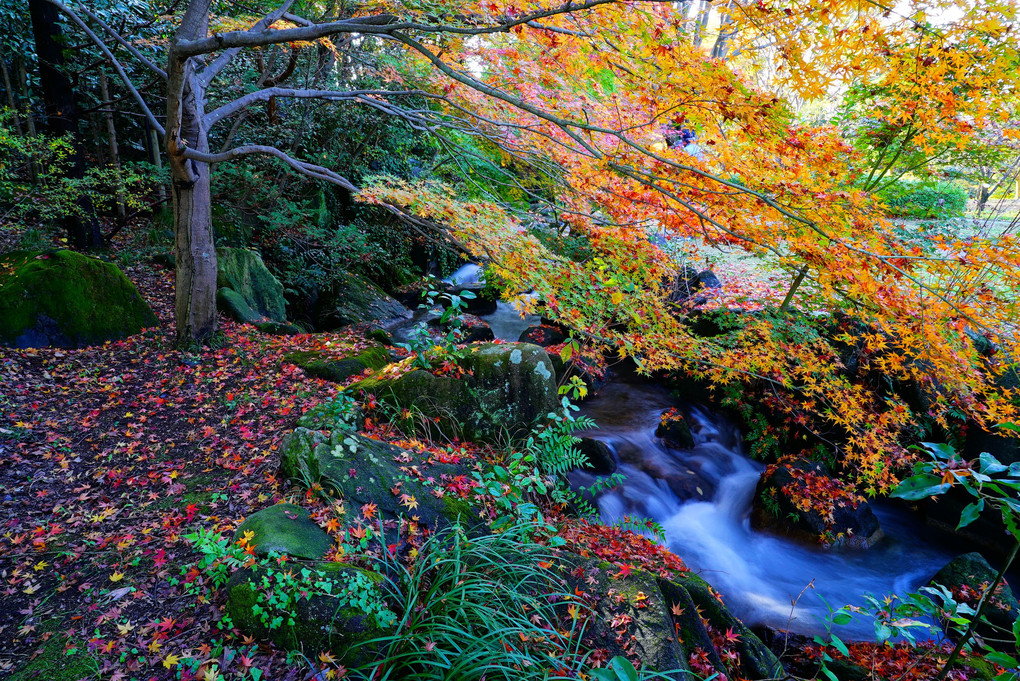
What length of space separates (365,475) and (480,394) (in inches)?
77.9

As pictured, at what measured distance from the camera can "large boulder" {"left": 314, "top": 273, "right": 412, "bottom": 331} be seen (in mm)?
10055

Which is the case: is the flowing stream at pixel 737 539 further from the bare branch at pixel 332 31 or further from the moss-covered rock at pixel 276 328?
the bare branch at pixel 332 31

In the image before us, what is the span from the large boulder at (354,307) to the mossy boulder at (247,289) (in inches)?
35.2

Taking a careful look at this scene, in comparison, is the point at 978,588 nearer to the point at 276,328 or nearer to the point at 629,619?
the point at 629,619

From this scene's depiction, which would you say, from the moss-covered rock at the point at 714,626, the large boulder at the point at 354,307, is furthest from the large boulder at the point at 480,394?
the large boulder at the point at 354,307

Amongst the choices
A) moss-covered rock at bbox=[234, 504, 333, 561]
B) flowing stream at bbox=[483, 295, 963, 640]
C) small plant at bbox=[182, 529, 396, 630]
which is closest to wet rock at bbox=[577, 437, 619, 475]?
flowing stream at bbox=[483, 295, 963, 640]

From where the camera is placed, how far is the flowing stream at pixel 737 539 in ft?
19.6

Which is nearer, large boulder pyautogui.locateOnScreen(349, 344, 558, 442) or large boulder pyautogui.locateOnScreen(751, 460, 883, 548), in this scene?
large boulder pyautogui.locateOnScreen(349, 344, 558, 442)

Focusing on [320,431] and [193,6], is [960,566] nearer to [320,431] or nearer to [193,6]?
[320,431]

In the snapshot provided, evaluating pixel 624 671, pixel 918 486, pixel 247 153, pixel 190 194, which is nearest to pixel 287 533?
pixel 624 671

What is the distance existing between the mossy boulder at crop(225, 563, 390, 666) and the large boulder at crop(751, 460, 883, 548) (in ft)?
21.1

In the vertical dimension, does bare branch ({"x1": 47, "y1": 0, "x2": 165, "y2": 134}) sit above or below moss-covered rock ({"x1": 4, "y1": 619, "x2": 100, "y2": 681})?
above

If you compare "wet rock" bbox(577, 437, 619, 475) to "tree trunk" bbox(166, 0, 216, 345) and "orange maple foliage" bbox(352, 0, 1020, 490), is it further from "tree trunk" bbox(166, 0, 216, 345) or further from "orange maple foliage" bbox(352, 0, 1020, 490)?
"tree trunk" bbox(166, 0, 216, 345)

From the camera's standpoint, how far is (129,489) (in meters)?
3.89
